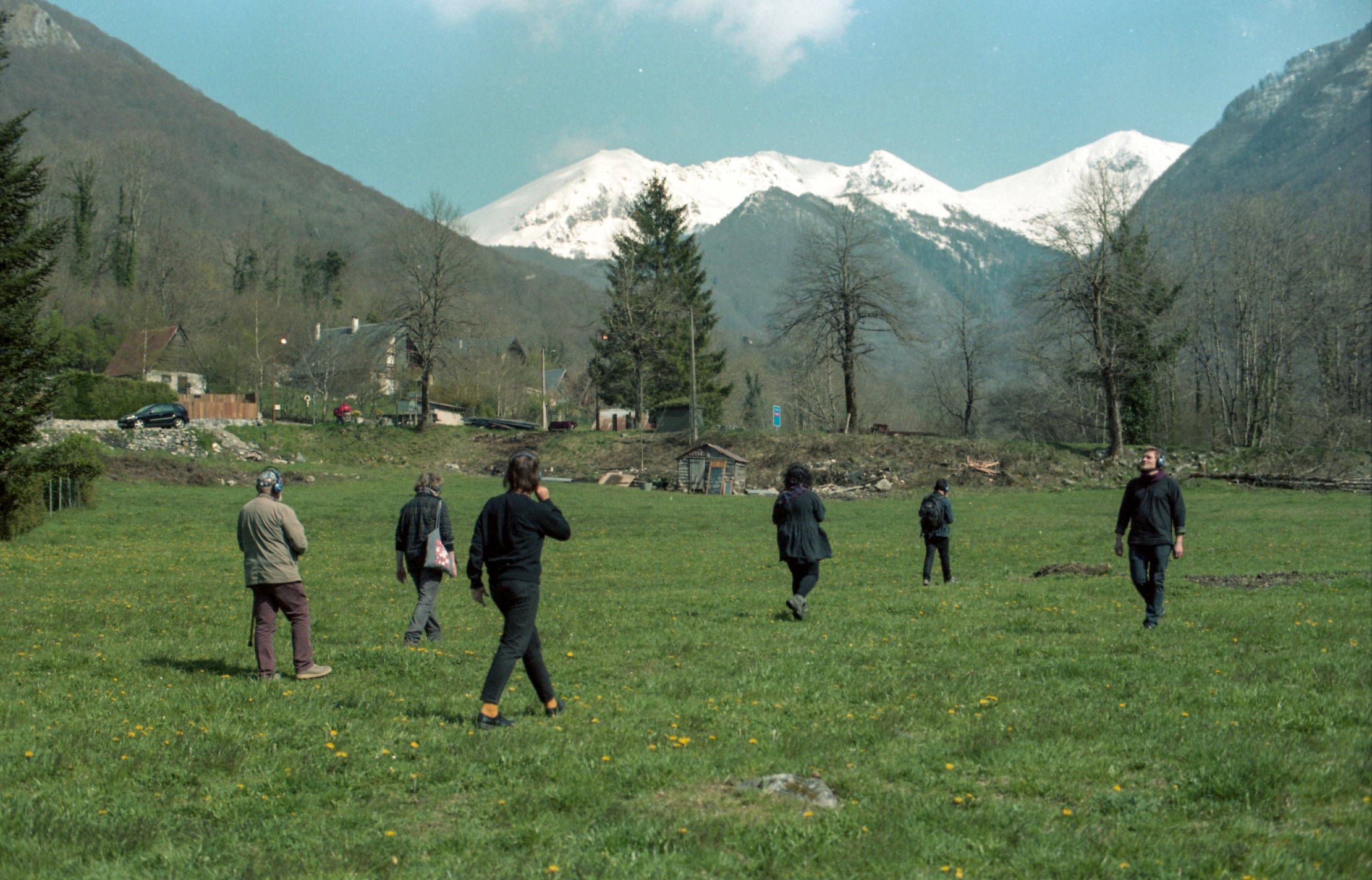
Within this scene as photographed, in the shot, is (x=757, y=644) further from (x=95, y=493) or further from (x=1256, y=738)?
(x=95, y=493)

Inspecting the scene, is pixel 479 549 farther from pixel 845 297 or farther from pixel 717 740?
pixel 845 297

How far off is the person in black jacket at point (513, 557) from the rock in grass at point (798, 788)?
2369mm

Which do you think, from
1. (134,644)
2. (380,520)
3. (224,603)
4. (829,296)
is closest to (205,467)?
(380,520)

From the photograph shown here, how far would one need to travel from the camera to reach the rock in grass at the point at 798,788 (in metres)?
5.55

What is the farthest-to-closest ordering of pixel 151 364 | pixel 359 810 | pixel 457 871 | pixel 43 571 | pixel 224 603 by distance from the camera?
pixel 151 364 < pixel 43 571 < pixel 224 603 < pixel 359 810 < pixel 457 871

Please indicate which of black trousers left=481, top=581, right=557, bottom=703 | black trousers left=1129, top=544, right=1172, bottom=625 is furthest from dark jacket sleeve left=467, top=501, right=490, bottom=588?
black trousers left=1129, top=544, right=1172, bottom=625

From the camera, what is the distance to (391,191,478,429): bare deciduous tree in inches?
2650

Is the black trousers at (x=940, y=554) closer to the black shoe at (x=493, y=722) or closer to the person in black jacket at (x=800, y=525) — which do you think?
the person in black jacket at (x=800, y=525)

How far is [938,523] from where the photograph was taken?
56.5 feet

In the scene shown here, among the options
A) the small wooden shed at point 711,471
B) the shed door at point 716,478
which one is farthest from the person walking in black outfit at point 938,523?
the small wooden shed at point 711,471

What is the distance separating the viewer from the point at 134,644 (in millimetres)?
11555

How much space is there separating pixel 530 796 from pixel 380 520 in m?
28.5

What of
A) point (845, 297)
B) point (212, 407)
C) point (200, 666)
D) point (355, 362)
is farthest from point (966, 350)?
point (200, 666)

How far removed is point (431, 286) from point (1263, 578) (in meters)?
61.0
